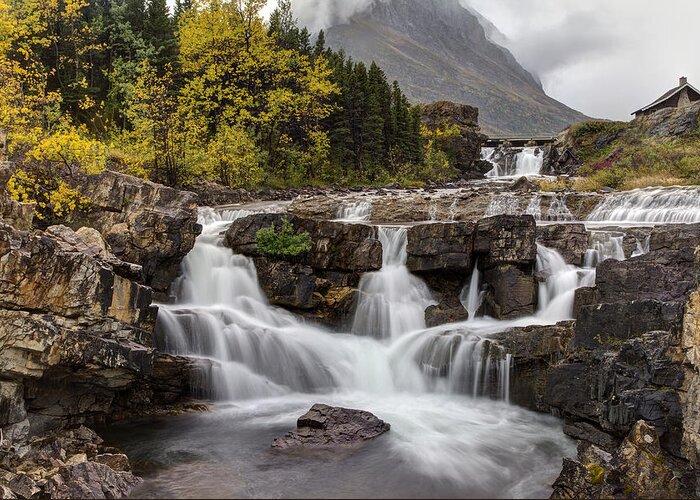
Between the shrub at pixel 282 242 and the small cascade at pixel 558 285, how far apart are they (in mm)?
7578

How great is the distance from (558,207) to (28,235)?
67.7ft

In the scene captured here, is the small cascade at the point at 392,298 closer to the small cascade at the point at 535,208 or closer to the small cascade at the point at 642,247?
the small cascade at the point at 642,247

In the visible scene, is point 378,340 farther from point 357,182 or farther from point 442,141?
point 442,141

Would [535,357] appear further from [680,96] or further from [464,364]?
[680,96]

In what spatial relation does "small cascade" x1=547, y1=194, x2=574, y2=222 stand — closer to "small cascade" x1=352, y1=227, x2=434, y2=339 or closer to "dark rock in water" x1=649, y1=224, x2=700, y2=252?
"dark rock in water" x1=649, y1=224, x2=700, y2=252

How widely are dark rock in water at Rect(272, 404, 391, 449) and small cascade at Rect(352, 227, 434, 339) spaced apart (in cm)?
553

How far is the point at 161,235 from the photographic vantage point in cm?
1552

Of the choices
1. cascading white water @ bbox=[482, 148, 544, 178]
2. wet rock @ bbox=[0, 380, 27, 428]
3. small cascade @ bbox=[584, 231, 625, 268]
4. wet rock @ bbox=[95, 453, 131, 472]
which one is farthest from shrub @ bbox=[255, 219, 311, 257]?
cascading white water @ bbox=[482, 148, 544, 178]

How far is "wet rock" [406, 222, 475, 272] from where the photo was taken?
673 inches

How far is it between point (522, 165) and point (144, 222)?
1843 inches

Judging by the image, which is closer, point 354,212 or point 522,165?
point 354,212

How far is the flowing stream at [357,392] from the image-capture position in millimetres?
9039

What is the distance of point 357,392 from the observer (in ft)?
45.7

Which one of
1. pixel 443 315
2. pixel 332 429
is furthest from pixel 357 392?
pixel 443 315
